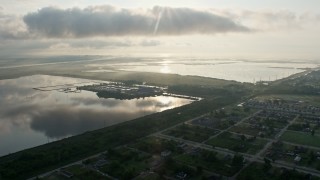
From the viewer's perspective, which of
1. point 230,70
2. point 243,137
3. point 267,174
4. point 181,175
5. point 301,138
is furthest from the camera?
point 230,70

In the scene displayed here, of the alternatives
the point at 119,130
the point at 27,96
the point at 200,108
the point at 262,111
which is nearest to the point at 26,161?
the point at 119,130

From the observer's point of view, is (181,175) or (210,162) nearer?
(181,175)

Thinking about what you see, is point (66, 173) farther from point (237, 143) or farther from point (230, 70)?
point (230, 70)

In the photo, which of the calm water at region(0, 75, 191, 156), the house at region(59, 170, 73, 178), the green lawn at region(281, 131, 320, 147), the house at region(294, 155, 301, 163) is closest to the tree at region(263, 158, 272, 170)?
the house at region(294, 155, 301, 163)

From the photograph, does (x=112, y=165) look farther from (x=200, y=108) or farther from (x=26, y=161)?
(x=200, y=108)

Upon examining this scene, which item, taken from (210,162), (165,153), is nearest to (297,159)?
(210,162)

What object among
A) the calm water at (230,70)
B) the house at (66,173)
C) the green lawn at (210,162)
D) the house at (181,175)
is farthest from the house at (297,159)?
the calm water at (230,70)
